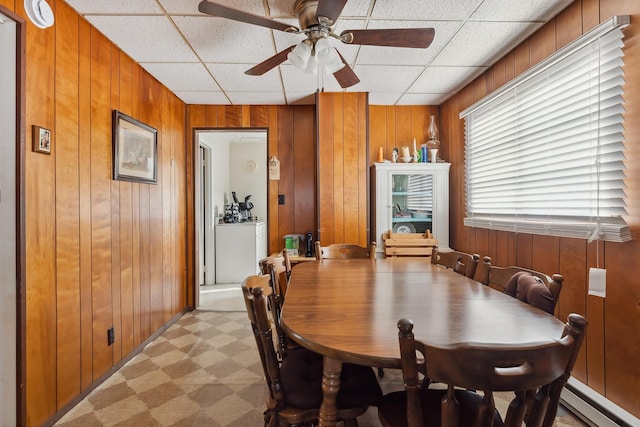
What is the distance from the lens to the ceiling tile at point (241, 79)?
2.79m

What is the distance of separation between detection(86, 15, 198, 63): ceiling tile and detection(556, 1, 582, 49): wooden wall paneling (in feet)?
8.20

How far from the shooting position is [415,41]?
70.8 inches

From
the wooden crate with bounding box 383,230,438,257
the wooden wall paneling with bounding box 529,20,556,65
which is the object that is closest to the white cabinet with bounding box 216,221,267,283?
the wooden crate with bounding box 383,230,438,257

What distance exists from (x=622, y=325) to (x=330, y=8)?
84.8 inches

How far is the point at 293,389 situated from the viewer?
4.17 feet

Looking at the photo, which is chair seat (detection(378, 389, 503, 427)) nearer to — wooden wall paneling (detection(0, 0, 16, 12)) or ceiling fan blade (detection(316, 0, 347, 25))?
ceiling fan blade (detection(316, 0, 347, 25))

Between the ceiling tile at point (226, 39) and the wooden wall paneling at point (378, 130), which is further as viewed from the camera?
the wooden wall paneling at point (378, 130)

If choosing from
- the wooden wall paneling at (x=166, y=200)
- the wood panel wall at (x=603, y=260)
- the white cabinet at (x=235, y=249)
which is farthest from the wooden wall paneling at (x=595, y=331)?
the white cabinet at (x=235, y=249)

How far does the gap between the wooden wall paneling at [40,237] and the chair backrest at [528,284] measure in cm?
242

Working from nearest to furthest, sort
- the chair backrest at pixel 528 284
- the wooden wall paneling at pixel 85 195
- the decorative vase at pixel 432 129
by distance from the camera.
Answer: the chair backrest at pixel 528 284 < the wooden wall paneling at pixel 85 195 < the decorative vase at pixel 432 129

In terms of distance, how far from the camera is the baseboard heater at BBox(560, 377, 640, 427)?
5.21ft

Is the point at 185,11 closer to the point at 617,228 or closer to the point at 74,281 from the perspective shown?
the point at 74,281

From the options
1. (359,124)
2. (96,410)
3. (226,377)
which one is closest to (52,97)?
(96,410)

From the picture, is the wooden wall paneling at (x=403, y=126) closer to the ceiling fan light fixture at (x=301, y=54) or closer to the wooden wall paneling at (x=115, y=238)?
the ceiling fan light fixture at (x=301, y=54)
